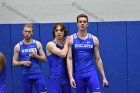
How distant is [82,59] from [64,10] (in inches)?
96.0

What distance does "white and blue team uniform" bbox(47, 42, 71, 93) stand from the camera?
5.86 metres

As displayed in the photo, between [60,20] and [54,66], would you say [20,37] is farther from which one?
[54,66]

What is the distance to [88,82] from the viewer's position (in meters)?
5.79

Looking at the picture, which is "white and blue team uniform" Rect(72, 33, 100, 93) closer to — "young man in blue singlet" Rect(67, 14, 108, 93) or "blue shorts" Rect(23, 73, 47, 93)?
"young man in blue singlet" Rect(67, 14, 108, 93)

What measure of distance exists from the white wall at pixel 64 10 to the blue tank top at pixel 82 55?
2.11 meters

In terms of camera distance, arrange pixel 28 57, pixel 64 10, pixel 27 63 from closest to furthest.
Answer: pixel 27 63, pixel 28 57, pixel 64 10

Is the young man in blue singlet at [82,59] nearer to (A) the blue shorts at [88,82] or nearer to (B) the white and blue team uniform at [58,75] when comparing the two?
(A) the blue shorts at [88,82]

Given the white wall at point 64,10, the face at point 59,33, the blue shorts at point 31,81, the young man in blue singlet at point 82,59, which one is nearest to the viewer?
the young man in blue singlet at point 82,59

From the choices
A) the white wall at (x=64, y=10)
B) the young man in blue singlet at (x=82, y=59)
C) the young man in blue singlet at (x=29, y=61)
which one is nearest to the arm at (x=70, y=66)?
the young man in blue singlet at (x=82, y=59)

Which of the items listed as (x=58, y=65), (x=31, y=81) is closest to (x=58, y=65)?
(x=58, y=65)

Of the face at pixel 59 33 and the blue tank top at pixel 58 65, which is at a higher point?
the face at pixel 59 33

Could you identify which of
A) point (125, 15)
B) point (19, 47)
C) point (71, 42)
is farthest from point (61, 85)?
point (125, 15)

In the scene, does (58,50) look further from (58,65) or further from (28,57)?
(28,57)

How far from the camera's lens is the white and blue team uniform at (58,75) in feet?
19.2
